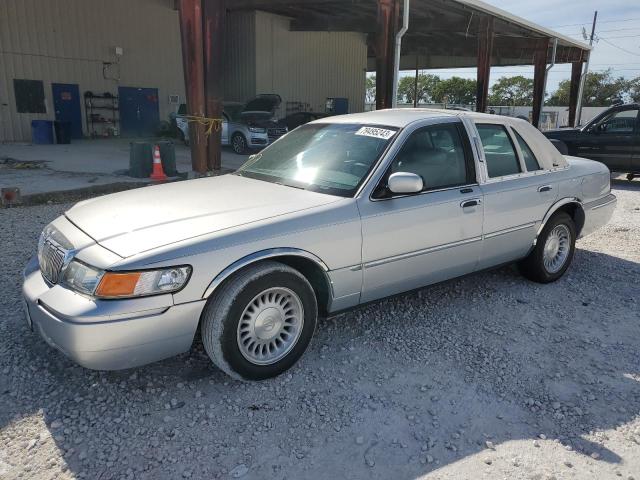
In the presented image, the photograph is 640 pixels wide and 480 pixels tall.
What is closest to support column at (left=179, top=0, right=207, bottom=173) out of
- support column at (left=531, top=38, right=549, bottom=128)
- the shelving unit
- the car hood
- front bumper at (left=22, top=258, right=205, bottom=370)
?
the car hood

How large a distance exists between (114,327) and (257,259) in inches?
32.4

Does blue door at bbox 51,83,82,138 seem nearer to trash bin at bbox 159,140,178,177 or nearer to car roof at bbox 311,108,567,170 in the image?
trash bin at bbox 159,140,178,177

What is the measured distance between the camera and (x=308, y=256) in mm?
3137

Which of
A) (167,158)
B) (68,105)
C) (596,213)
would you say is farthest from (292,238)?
(68,105)

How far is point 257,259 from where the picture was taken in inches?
115

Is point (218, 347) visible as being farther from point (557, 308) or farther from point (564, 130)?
point (564, 130)

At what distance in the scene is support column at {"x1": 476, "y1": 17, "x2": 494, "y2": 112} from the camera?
1777 cm

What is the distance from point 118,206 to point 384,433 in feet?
7.18

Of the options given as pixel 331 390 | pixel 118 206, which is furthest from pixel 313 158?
pixel 331 390

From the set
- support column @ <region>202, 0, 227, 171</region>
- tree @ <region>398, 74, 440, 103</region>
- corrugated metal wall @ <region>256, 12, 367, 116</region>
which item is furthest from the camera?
tree @ <region>398, 74, 440, 103</region>

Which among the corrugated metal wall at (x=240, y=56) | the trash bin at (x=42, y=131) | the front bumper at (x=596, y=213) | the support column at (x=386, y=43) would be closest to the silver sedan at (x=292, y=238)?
the front bumper at (x=596, y=213)

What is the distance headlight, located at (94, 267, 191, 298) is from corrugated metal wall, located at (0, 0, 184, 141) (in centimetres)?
1826

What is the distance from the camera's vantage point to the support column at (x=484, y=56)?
58.3ft

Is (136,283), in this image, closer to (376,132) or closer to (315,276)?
(315,276)
